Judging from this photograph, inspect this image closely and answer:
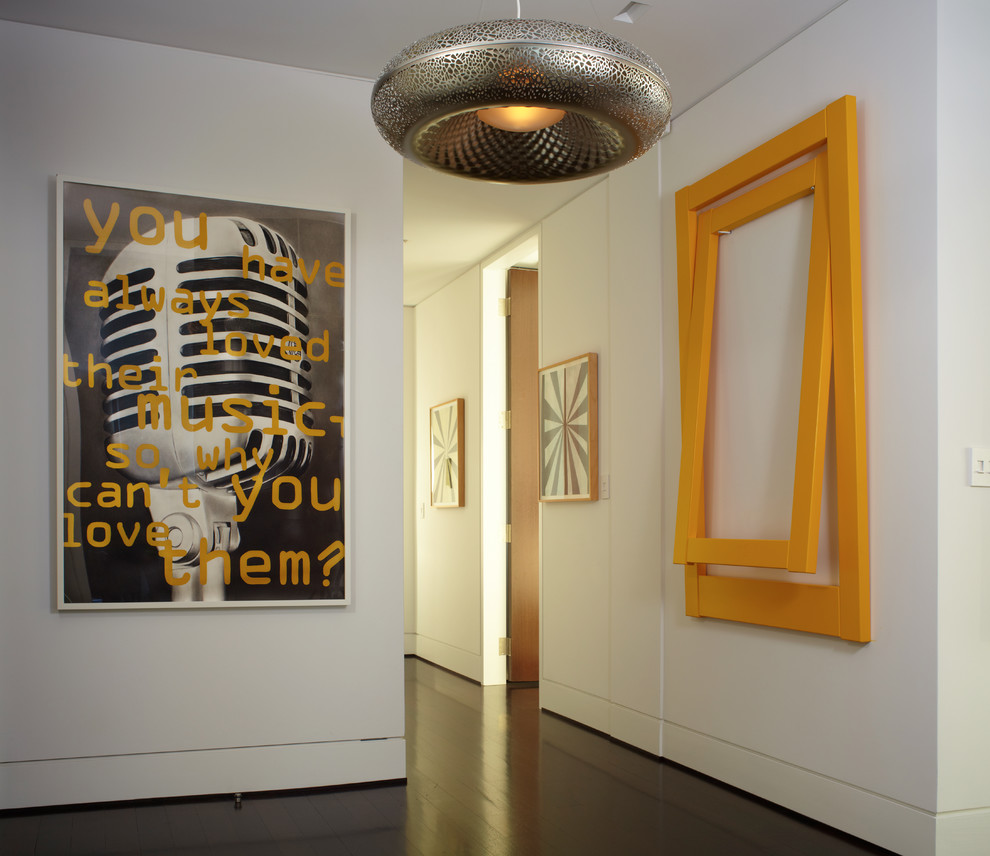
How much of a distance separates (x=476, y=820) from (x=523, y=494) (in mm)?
3275

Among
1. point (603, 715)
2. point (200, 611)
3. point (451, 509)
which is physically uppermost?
point (451, 509)

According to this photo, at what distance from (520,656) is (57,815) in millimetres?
3439

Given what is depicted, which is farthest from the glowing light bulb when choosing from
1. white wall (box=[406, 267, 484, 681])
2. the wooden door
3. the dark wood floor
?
white wall (box=[406, 267, 484, 681])

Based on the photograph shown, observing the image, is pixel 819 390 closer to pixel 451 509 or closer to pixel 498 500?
pixel 498 500

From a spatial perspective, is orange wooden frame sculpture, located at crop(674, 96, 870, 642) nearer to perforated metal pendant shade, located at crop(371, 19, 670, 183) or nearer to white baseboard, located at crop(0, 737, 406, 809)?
perforated metal pendant shade, located at crop(371, 19, 670, 183)

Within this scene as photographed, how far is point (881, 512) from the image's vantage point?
3020 mm

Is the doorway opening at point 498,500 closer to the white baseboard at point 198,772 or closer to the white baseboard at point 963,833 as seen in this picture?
the white baseboard at point 198,772

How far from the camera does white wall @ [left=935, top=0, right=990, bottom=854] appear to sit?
2.81 metres

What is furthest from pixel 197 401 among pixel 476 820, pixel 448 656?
pixel 448 656

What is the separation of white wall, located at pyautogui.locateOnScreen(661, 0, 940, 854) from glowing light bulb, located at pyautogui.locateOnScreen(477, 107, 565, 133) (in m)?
1.54

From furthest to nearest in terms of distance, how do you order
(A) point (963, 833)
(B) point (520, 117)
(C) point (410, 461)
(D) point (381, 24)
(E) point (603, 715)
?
1. (C) point (410, 461)
2. (E) point (603, 715)
3. (D) point (381, 24)
4. (A) point (963, 833)
5. (B) point (520, 117)

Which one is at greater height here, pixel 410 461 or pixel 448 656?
pixel 410 461

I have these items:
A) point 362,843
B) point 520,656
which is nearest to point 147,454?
point 362,843

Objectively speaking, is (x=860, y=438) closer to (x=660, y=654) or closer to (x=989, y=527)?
→ (x=989, y=527)
